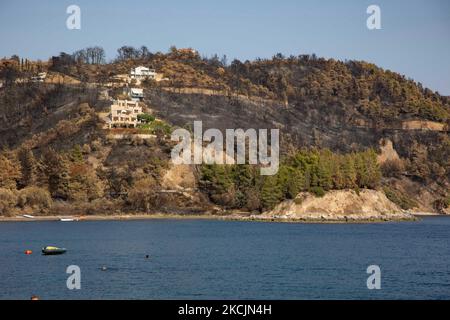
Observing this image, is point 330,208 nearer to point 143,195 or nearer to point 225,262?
point 143,195

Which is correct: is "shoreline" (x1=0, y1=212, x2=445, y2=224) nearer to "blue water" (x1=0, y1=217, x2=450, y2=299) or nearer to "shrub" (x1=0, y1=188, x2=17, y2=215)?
"shrub" (x1=0, y1=188, x2=17, y2=215)

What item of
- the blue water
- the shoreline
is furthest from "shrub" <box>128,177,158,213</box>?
the blue water

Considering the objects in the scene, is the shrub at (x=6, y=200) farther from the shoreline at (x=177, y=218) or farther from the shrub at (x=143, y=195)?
the shrub at (x=143, y=195)

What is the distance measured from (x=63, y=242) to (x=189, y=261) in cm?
3204

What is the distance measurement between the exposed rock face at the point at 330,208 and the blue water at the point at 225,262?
22.6 metres

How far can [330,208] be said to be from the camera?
18038 cm

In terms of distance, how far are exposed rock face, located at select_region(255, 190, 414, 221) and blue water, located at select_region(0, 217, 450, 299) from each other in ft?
74.3

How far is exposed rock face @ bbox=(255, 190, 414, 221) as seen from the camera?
179 meters

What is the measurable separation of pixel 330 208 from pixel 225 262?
87670 mm

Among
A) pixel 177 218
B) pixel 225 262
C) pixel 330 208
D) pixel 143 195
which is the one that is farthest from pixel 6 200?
pixel 225 262

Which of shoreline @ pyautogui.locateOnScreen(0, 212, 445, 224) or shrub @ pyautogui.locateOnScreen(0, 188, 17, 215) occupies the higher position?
shrub @ pyautogui.locateOnScreen(0, 188, 17, 215)

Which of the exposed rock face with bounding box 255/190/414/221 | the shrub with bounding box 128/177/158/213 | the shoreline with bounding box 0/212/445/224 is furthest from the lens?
the shrub with bounding box 128/177/158/213
